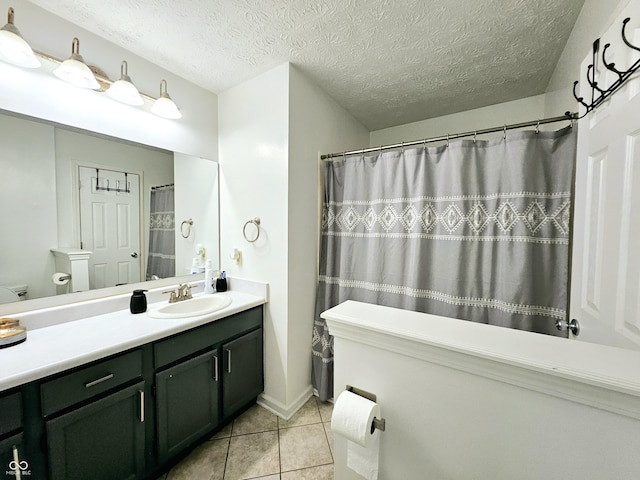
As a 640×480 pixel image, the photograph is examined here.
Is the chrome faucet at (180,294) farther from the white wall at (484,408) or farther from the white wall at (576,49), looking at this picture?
the white wall at (576,49)

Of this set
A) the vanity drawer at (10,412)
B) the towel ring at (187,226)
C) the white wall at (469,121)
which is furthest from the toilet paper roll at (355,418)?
the white wall at (469,121)

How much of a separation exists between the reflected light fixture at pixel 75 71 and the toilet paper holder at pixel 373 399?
1.97 m

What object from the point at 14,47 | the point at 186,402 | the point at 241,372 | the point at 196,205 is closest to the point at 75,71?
the point at 14,47

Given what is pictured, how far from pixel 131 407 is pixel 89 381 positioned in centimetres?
25

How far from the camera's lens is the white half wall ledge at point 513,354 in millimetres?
548

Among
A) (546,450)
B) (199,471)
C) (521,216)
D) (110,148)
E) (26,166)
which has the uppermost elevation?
(110,148)

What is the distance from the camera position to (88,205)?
1.42 metres

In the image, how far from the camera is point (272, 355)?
181cm

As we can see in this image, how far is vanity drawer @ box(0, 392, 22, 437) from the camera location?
811 millimetres

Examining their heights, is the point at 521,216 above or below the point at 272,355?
above

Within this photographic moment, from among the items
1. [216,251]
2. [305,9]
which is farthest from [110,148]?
[305,9]

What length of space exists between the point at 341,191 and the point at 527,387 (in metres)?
1.57

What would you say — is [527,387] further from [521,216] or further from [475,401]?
[521,216]

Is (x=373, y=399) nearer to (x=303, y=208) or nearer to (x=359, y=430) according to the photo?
(x=359, y=430)
